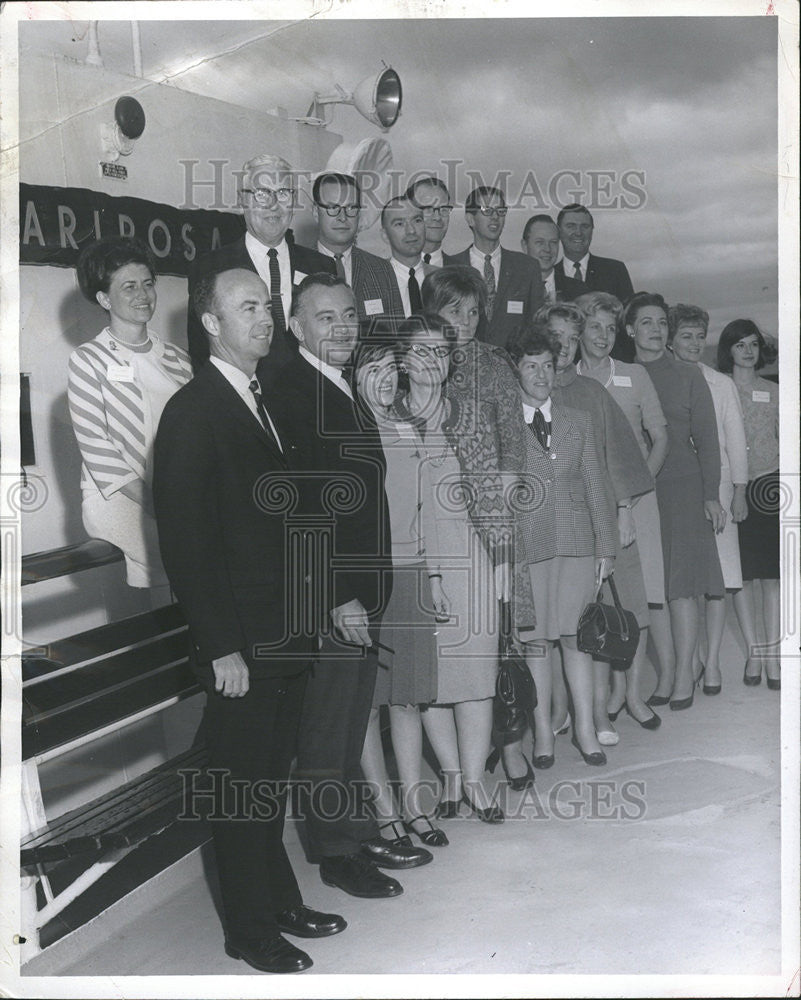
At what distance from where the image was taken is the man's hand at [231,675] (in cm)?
296

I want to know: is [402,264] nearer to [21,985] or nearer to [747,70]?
[747,70]

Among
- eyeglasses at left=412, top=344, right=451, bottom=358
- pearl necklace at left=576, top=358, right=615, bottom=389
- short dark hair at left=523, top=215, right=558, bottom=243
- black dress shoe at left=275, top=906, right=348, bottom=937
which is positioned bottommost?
black dress shoe at left=275, top=906, right=348, bottom=937

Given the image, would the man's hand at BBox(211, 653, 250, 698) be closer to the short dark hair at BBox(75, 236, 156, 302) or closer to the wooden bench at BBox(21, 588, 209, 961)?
the wooden bench at BBox(21, 588, 209, 961)

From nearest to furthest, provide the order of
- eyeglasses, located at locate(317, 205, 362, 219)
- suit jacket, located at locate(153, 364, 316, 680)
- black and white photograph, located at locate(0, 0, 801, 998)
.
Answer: suit jacket, located at locate(153, 364, 316, 680) < black and white photograph, located at locate(0, 0, 801, 998) < eyeglasses, located at locate(317, 205, 362, 219)

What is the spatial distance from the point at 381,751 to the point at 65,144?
6.34 feet

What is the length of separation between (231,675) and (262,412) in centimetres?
69

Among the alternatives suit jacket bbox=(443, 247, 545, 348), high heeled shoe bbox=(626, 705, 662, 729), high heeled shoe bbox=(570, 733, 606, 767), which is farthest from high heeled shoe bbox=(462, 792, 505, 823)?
suit jacket bbox=(443, 247, 545, 348)

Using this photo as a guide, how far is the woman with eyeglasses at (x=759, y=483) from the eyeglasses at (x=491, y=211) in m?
0.74

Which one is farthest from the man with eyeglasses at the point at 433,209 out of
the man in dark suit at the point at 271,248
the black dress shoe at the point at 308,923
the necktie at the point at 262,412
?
the black dress shoe at the point at 308,923

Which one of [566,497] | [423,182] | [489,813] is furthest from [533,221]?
[489,813]

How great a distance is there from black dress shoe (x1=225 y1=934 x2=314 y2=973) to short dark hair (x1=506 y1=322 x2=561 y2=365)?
1.78m

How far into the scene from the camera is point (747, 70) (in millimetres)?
3357

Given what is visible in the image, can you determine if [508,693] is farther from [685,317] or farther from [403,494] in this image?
[685,317]

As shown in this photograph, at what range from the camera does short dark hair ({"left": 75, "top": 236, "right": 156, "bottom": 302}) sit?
10.5 ft
